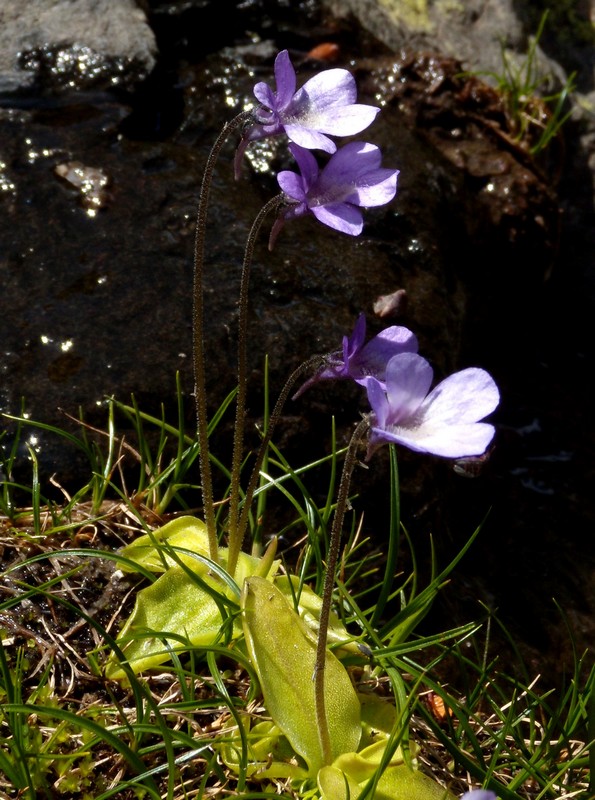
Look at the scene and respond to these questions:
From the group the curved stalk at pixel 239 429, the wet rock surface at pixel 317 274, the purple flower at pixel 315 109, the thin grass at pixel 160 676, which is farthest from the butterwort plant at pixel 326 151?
the wet rock surface at pixel 317 274

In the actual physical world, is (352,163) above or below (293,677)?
above

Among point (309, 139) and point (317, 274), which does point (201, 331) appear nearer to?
point (309, 139)

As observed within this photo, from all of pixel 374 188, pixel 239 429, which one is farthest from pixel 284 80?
pixel 239 429

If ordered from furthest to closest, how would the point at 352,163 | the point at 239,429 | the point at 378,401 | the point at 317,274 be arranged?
1. the point at 317,274
2. the point at 239,429
3. the point at 352,163
4. the point at 378,401

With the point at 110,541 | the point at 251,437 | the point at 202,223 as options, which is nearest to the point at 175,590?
the point at 110,541

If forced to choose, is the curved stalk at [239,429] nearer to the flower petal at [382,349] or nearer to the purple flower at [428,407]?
the flower petal at [382,349]

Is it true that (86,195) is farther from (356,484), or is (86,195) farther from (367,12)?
(367,12)
